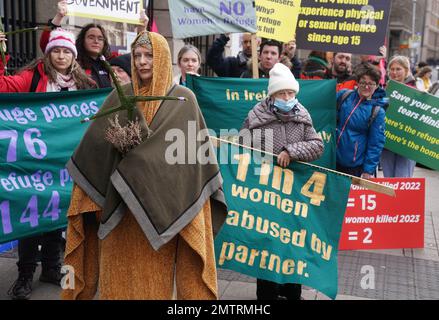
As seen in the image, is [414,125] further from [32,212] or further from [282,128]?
[32,212]

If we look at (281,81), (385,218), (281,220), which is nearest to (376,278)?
(385,218)

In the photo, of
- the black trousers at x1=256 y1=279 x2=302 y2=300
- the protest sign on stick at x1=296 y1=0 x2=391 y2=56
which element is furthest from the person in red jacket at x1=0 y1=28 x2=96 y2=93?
the protest sign on stick at x1=296 y1=0 x2=391 y2=56

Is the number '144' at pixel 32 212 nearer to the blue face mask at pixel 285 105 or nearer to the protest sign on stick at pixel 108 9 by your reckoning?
the blue face mask at pixel 285 105

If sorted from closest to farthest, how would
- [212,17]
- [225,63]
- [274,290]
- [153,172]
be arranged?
1. [153,172]
2. [274,290]
3. [212,17]
4. [225,63]

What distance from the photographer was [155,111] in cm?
289

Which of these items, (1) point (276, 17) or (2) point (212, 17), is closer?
(2) point (212, 17)

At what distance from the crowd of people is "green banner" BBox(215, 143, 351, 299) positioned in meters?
0.18

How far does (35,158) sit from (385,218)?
11.4 ft

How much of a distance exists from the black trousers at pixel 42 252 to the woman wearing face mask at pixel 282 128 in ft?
5.62

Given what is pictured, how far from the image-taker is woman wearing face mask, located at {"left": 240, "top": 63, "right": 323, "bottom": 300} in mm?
4047

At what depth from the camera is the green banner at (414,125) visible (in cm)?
673

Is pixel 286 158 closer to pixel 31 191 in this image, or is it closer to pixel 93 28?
pixel 31 191

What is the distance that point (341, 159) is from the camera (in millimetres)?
5707
